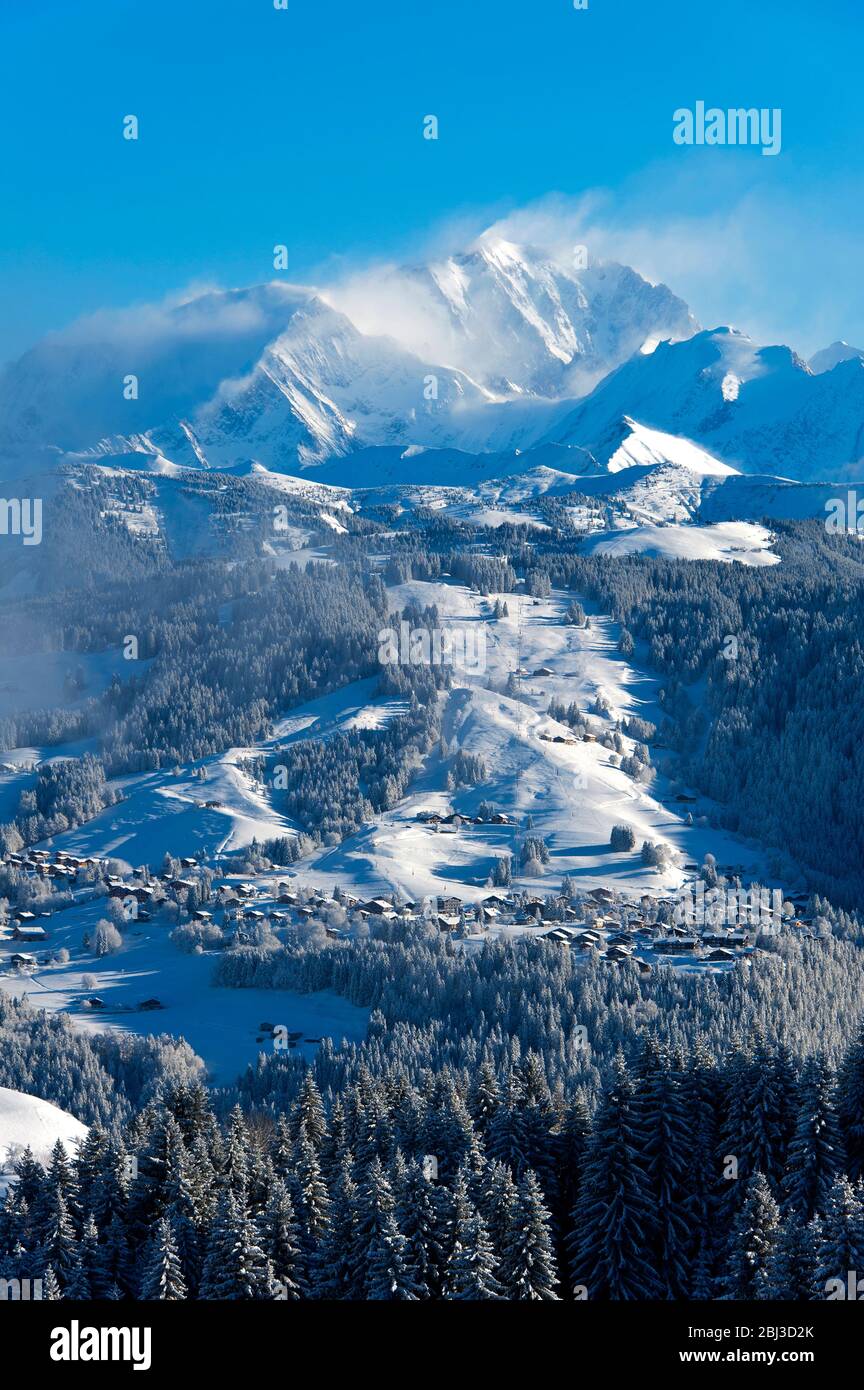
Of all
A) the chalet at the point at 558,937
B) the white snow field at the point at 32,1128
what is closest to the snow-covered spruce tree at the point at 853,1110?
the white snow field at the point at 32,1128

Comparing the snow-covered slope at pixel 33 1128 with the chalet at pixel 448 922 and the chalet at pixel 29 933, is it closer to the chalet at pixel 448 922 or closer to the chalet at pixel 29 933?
the chalet at pixel 448 922

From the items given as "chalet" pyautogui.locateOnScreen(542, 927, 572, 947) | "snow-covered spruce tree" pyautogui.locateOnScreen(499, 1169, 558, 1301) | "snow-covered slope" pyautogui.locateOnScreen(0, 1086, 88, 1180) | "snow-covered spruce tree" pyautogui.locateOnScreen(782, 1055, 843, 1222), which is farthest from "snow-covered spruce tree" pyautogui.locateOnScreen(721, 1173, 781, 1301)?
"chalet" pyautogui.locateOnScreen(542, 927, 572, 947)

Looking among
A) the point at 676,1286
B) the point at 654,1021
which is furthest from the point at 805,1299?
the point at 654,1021

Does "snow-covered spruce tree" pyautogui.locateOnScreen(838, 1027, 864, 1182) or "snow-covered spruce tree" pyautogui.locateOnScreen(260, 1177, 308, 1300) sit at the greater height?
"snow-covered spruce tree" pyautogui.locateOnScreen(838, 1027, 864, 1182)

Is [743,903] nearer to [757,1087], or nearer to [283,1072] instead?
[283,1072]

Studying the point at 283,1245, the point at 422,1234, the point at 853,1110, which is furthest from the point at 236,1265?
the point at 853,1110

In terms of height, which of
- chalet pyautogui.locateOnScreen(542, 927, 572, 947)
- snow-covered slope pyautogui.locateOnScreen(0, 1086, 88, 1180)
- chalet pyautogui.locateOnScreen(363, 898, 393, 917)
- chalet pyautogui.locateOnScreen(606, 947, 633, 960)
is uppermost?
chalet pyautogui.locateOnScreen(363, 898, 393, 917)

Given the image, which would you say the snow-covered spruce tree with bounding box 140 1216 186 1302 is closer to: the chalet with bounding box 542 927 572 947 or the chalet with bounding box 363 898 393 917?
the chalet with bounding box 542 927 572 947

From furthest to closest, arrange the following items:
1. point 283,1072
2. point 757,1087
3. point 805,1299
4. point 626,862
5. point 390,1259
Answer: point 626,862, point 283,1072, point 757,1087, point 390,1259, point 805,1299
